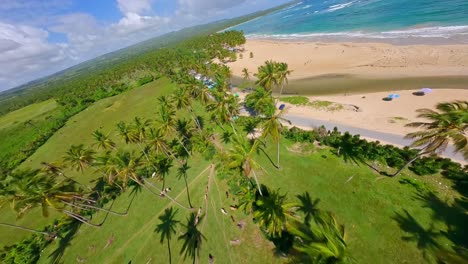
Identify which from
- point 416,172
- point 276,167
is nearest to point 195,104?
point 276,167

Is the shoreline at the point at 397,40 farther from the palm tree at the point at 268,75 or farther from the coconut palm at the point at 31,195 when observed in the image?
the coconut palm at the point at 31,195

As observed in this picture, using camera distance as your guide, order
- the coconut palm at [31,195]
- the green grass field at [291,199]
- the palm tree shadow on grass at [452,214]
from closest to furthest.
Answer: the palm tree shadow on grass at [452,214]
the green grass field at [291,199]
the coconut palm at [31,195]

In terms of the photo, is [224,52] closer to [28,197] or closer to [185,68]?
[185,68]

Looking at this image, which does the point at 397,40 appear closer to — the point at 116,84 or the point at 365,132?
the point at 365,132

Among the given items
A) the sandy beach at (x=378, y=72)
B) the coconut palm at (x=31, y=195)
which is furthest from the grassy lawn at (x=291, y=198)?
the sandy beach at (x=378, y=72)

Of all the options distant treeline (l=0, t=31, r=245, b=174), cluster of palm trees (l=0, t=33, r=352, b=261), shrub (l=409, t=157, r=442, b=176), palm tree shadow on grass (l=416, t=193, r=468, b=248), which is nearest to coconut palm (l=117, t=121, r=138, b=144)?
cluster of palm trees (l=0, t=33, r=352, b=261)

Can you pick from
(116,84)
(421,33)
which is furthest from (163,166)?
(116,84)

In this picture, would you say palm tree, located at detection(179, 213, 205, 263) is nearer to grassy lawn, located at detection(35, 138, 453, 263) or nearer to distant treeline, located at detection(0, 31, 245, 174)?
grassy lawn, located at detection(35, 138, 453, 263)
